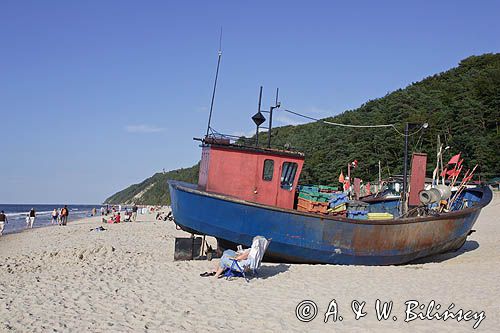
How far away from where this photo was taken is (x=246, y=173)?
11867 millimetres

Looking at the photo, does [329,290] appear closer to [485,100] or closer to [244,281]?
[244,281]

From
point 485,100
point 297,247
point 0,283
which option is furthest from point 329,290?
point 485,100

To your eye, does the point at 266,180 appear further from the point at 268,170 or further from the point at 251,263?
the point at 251,263

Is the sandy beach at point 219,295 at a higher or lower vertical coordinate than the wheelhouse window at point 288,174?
lower

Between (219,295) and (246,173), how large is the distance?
414 cm

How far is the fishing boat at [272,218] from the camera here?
1125 centimetres

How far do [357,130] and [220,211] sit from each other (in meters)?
57.1

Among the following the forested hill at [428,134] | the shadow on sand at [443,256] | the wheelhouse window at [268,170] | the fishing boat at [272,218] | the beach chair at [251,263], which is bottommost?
the shadow on sand at [443,256]

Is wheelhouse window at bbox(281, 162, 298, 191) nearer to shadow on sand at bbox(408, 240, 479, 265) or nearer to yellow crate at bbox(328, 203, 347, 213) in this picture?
yellow crate at bbox(328, 203, 347, 213)

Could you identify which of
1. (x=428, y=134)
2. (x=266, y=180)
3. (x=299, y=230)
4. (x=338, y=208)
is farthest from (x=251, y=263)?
(x=428, y=134)

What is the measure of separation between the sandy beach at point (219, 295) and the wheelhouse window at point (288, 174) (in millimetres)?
2122

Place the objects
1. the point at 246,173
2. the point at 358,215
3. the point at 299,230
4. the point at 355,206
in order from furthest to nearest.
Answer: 1. the point at 355,206
2. the point at 358,215
3. the point at 246,173
4. the point at 299,230

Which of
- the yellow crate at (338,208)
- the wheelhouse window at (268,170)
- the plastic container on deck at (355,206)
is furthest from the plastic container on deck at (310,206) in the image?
the plastic container on deck at (355,206)

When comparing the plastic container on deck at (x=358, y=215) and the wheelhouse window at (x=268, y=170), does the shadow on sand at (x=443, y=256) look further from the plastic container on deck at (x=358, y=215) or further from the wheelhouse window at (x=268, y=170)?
the wheelhouse window at (x=268, y=170)
